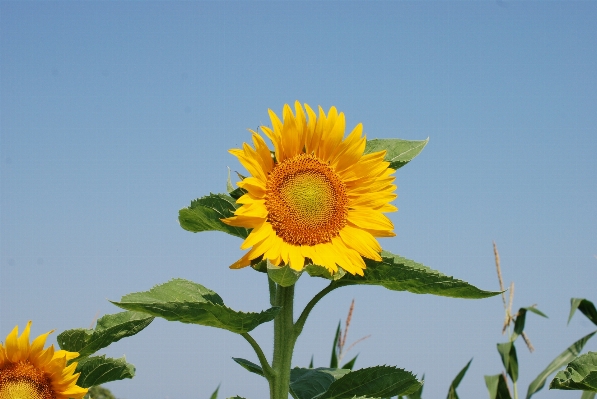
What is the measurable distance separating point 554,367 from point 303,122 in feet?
14.6

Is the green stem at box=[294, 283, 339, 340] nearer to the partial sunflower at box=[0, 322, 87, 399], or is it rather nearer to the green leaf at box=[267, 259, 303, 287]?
the green leaf at box=[267, 259, 303, 287]

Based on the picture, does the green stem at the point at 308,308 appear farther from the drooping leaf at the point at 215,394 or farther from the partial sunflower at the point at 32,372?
the drooping leaf at the point at 215,394

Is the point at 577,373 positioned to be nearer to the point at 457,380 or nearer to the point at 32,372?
the point at 32,372

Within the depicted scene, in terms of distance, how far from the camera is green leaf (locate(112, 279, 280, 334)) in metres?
2.19

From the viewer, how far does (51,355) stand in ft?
9.07

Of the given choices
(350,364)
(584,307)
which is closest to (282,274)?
(350,364)

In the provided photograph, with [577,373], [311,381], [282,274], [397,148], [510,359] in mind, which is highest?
[397,148]

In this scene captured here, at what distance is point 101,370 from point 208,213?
88 centimetres

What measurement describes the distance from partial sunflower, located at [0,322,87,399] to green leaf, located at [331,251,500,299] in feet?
3.56

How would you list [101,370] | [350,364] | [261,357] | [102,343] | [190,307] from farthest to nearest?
[350,364] < [101,370] < [102,343] < [261,357] < [190,307]

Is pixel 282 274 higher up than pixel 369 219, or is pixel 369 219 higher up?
pixel 369 219

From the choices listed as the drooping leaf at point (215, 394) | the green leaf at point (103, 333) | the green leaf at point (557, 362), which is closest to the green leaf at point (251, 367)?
the green leaf at point (103, 333)

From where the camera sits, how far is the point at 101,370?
2850 mm

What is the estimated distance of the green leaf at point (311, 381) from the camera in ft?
8.87
